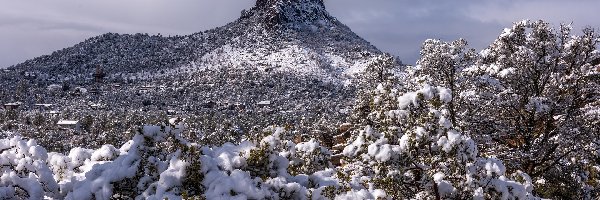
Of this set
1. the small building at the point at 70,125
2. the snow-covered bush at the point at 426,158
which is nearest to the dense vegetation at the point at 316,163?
the snow-covered bush at the point at 426,158

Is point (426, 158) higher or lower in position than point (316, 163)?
higher

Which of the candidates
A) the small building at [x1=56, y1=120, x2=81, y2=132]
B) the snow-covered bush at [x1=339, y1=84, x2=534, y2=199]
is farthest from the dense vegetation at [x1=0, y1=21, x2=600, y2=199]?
the small building at [x1=56, y1=120, x2=81, y2=132]

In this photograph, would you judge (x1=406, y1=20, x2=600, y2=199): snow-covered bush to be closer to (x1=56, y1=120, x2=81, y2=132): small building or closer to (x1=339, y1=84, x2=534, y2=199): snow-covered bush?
(x1=339, y1=84, x2=534, y2=199): snow-covered bush

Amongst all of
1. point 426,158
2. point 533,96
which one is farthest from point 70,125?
point 426,158

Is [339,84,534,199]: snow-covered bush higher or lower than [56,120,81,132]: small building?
higher

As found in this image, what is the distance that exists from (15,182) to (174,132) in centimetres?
352

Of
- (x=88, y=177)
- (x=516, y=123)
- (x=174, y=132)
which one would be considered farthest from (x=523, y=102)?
(x=88, y=177)

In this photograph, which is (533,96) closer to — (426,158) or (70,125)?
(426,158)

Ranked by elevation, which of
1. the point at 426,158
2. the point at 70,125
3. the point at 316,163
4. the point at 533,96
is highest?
the point at 533,96

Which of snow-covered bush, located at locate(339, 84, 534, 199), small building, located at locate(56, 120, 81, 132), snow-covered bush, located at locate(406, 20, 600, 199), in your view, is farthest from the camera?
small building, located at locate(56, 120, 81, 132)

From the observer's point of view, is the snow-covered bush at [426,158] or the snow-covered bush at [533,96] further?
the snow-covered bush at [533,96]

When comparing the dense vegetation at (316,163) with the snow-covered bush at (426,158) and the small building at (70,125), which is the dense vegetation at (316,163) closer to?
the snow-covered bush at (426,158)

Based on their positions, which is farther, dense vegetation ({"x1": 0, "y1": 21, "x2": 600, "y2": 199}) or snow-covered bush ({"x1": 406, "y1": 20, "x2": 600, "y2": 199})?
snow-covered bush ({"x1": 406, "y1": 20, "x2": 600, "y2": 199})

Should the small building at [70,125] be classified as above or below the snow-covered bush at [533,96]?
below
